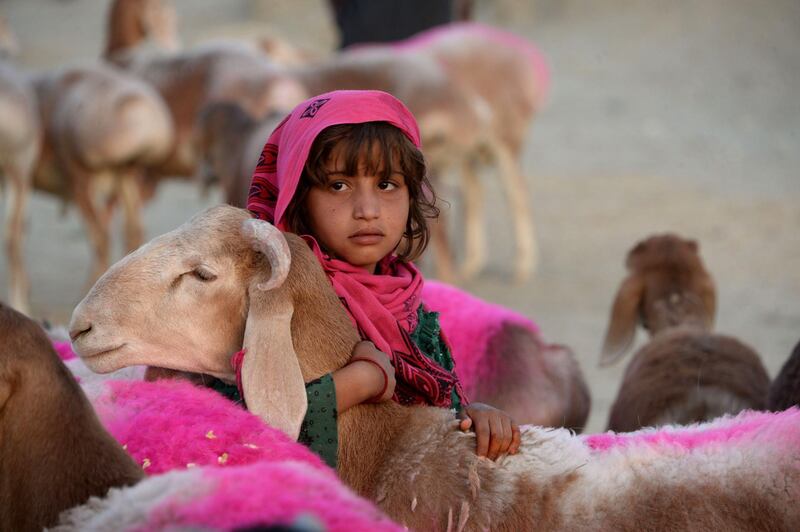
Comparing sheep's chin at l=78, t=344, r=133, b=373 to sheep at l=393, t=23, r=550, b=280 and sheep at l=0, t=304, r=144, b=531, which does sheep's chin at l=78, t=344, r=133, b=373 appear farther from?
sheep at l=393, t=23, r=550, b=280

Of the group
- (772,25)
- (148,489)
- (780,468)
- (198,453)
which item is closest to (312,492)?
(148,489)

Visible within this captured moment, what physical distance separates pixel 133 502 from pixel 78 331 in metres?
0.79

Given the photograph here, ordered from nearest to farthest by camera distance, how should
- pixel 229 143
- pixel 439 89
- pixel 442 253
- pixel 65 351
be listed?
1. pixel 65 351
2. pixel 229 143
3. pixel 439 89
4. pixel 442 253

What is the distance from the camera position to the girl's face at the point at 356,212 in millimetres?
3033

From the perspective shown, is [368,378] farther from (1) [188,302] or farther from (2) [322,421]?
(1) [188,302]

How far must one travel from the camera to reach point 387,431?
2779 mm

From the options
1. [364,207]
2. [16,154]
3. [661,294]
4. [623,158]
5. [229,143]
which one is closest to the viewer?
[364,207]

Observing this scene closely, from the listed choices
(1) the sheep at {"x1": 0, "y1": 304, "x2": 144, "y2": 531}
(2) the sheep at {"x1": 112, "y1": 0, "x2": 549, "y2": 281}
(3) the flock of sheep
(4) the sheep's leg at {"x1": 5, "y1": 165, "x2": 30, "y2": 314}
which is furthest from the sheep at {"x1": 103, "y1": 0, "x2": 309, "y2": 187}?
(1) the sheep at {"x1": 0, "y1": 304, "x2": 144, "y2": 531}

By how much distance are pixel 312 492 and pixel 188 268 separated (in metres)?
0.88

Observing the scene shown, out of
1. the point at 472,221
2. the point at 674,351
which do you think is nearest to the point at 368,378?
the point at 674,351

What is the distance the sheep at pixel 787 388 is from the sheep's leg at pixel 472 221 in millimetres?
6567

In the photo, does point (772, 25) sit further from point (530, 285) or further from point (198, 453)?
point (198, 453)

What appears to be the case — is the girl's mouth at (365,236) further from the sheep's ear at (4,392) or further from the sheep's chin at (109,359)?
the sheep's ear at (4,392)

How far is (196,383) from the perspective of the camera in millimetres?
2926
